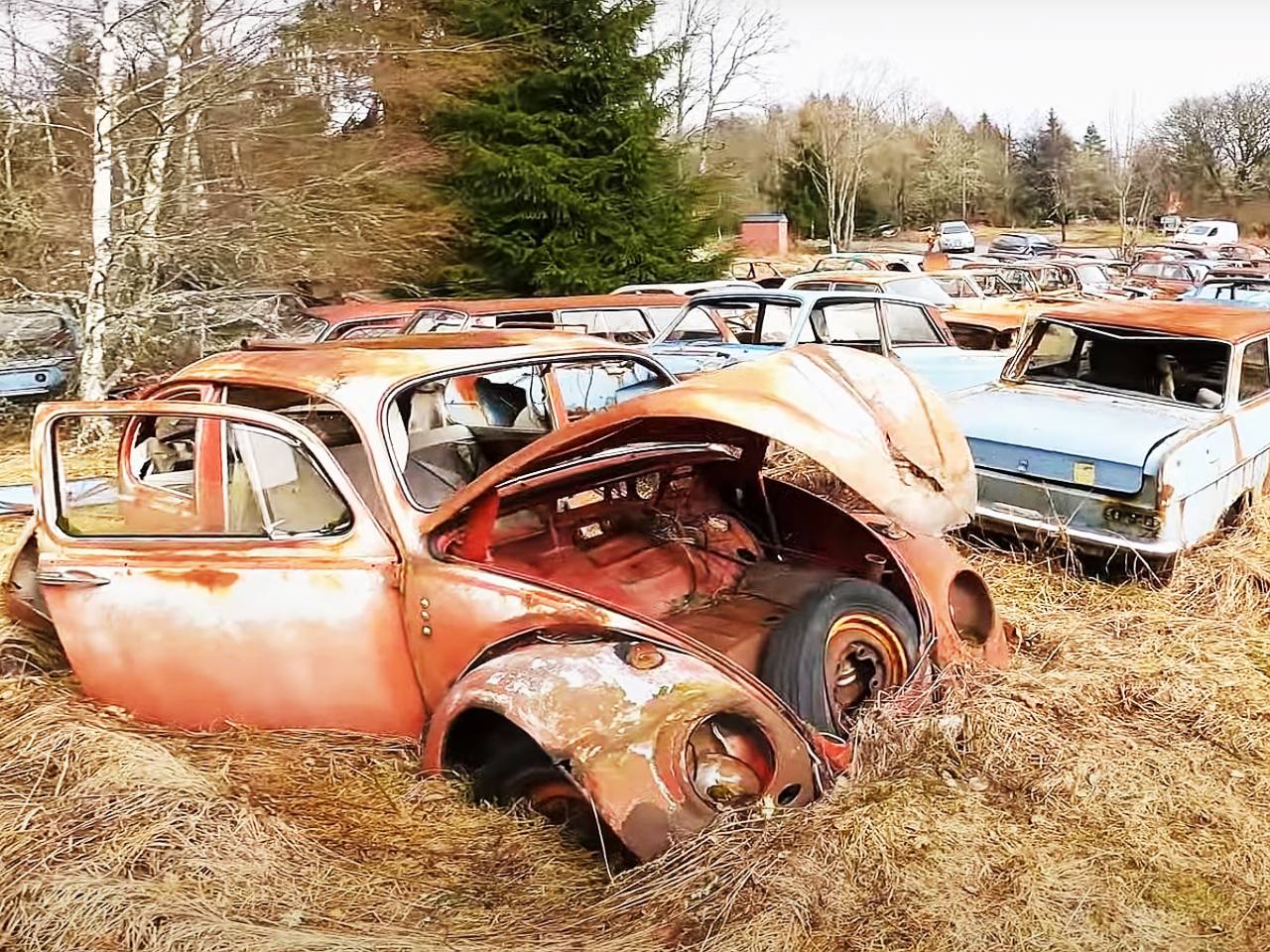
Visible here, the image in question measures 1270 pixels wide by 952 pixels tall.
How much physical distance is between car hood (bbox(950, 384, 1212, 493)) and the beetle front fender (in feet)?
12.1

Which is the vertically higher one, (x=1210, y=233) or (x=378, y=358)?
(x=1210, y=233)

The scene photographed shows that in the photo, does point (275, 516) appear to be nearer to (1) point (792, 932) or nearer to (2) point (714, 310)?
(1) point (792, 932)

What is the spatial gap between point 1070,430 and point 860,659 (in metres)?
3.29

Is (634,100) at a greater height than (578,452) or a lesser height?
greater

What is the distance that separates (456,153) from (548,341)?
14.5 metres

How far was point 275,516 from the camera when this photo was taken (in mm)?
3916

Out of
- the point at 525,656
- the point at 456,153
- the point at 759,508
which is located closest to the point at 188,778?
the point at 525,656

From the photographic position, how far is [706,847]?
9.41 ft

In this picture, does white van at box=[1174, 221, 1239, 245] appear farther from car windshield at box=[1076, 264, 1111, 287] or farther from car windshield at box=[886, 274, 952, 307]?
car windshield at box=[886, 274, 952, 307]

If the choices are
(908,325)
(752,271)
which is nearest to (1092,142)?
(752,271)

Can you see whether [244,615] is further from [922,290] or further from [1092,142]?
[1092,142]

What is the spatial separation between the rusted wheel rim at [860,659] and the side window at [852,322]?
645cm

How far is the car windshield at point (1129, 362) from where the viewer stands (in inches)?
275

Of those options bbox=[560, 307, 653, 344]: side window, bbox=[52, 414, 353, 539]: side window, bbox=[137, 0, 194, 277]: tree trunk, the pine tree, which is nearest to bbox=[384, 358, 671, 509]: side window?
bbox=[52, 414, 353, 539]: side window
